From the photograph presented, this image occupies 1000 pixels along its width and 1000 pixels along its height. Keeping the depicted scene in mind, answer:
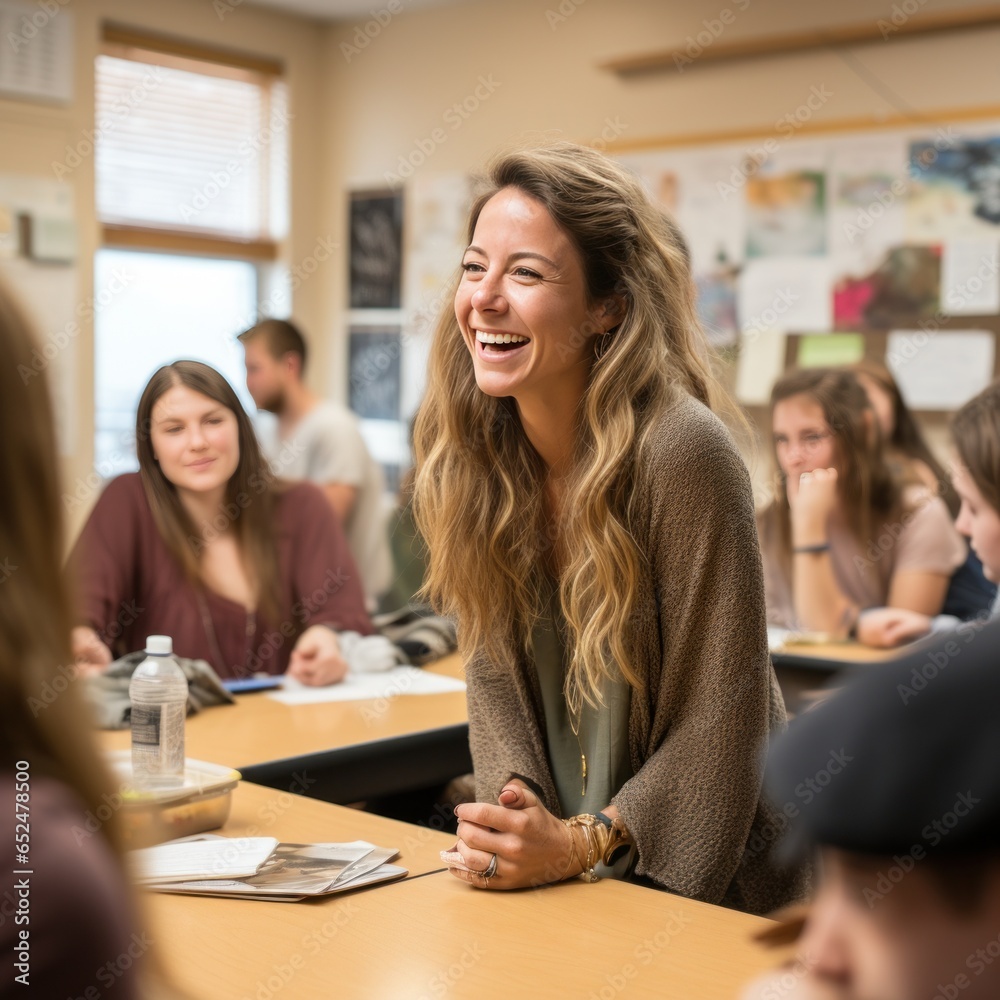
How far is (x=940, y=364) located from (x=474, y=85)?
2.49m

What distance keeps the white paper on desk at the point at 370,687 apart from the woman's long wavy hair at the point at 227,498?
312 mm

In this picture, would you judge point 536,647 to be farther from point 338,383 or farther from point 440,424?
point 338,383

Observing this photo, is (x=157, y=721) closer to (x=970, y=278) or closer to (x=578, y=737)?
(x=578, y=737)

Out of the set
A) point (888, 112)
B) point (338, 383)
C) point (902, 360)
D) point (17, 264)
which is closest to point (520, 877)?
point (902, 360)

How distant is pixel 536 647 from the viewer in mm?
1849

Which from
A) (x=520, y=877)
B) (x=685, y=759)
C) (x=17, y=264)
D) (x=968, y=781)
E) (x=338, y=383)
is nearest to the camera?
(x=968, y=781)

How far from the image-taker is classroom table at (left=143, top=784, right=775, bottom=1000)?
132 cm

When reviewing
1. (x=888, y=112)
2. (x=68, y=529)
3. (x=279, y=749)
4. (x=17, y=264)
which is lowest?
(x=279, y=749)

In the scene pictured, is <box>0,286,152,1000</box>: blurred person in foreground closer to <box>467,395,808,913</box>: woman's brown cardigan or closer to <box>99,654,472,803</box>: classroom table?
<box>467,395,808,913</box>: woman's brown cardigan

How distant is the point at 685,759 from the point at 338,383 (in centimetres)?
498

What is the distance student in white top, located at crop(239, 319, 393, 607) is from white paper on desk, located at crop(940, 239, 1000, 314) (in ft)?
6.90

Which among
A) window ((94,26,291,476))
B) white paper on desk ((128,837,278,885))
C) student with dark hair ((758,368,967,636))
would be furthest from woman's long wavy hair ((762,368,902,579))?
window ((94,26,291,476))

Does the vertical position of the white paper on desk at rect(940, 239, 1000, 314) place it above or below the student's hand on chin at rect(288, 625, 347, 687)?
above

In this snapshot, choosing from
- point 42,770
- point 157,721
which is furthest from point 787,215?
point 42,770
